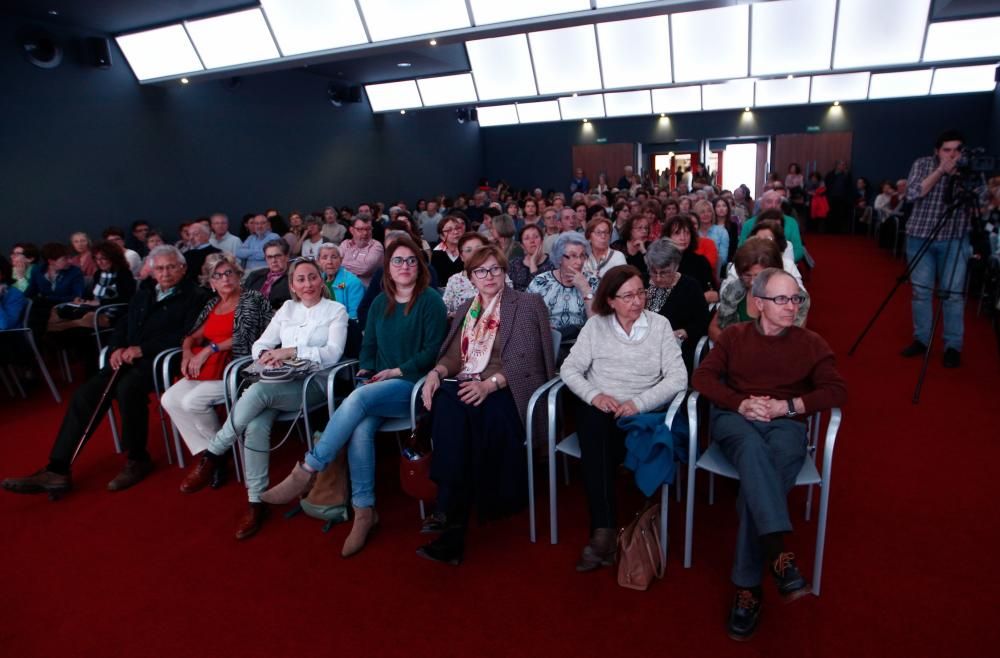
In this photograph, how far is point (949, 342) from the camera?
4.46 metres

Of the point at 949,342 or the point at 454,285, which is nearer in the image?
the point at 454,285

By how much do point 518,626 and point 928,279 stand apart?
409 centimetres

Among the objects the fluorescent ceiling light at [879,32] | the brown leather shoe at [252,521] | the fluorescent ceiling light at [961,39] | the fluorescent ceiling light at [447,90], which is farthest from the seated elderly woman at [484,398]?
the fluorescent ceiling light at [447,90]

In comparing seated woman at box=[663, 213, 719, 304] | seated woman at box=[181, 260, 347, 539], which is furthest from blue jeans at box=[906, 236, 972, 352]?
seated woman at box=[181, 260, 347, 539]

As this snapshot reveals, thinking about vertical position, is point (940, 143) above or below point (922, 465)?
above

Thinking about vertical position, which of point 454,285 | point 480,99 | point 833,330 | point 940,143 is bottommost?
point 833,330

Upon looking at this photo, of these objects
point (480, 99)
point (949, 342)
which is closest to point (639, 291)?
point (949, 342)

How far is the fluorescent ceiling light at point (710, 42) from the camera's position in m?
9.38

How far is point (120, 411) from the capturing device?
338 centimetres

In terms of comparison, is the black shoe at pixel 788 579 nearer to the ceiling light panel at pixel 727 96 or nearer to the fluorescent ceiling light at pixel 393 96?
the fluorescent ceiling light at pixel 393 96

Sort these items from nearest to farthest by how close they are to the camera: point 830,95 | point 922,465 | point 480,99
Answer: point 922,465, point 480,99, point 830,95

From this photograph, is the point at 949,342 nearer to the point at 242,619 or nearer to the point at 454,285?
the point at 454,285

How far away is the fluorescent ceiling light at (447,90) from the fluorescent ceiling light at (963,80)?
1056 centimetres

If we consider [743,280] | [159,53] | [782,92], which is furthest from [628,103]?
[743,280]
